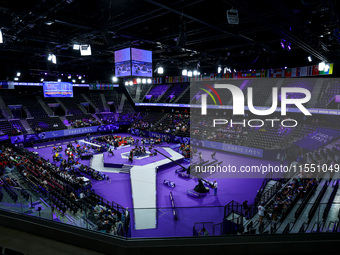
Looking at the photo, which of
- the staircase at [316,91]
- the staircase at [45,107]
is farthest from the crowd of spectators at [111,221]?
the staircase at [45,107]

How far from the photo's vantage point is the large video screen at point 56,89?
31497 millimetres

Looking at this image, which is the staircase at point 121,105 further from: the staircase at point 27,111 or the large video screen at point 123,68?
the large video screen at point 123,68

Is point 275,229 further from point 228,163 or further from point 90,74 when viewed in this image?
point 90,74

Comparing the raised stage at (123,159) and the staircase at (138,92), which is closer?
the raised stage at (123,159)

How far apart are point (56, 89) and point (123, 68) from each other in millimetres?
23376

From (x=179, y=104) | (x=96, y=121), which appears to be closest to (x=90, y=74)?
(x=96, y=121)

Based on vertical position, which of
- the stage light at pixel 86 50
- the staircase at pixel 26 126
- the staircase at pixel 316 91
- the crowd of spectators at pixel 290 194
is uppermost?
the stage light at pixel 86 50

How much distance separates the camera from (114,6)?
10.6m

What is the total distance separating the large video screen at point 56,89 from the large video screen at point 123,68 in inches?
888

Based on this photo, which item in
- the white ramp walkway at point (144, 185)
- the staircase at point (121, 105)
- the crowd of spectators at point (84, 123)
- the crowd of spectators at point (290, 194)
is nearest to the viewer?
the crowd of spectators at point (290, 194)

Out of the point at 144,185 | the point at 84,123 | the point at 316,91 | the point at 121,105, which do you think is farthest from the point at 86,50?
the point at 121,105

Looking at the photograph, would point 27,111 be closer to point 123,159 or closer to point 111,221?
point 123,159

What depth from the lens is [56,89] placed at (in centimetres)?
3241

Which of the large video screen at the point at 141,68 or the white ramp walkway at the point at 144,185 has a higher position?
the large video screen at the point at 141,68
